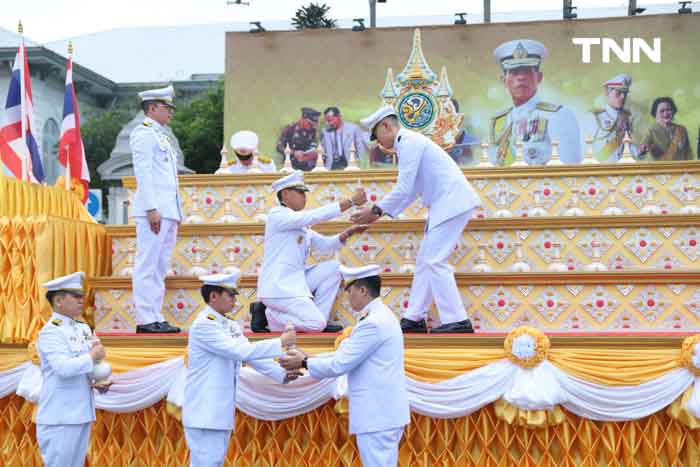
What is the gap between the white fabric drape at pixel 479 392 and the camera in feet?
21.4

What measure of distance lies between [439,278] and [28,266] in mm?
3538

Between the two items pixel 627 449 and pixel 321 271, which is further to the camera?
pixel 321 271

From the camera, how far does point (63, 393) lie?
241 inches

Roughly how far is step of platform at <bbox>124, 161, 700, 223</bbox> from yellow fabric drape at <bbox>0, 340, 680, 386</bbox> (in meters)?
2.38

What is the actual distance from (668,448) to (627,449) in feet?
0.91

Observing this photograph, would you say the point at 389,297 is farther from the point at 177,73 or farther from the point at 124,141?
the point at 177,73

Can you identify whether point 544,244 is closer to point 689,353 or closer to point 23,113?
point 689,353

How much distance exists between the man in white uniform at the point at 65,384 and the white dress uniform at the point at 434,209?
2485 millimetres

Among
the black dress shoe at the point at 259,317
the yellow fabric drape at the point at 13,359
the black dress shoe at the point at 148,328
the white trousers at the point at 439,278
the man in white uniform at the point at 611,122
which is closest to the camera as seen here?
the white trousers at the point at 439,278

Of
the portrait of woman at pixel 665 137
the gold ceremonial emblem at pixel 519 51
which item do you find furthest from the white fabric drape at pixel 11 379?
the portrait of woman at pixel 665 137

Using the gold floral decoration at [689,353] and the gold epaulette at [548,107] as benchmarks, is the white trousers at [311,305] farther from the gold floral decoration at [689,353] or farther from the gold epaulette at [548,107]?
the gold epaulette at [548,107]

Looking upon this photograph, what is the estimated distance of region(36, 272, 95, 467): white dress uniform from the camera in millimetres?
6070

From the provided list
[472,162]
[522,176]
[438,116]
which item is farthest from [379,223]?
[472,162]

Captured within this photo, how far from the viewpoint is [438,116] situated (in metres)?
10.7
